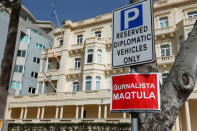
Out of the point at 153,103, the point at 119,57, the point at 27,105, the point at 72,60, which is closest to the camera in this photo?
the point at 153,103

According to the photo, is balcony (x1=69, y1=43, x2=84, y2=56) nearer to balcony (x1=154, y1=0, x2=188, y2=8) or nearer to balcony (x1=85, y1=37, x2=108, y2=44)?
balcony (x1=85, y1=37, x2=108, y2=44)

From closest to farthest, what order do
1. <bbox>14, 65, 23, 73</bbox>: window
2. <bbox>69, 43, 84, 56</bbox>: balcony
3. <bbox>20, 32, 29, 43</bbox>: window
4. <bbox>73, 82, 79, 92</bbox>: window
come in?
1. <bbox>73, 82, 79, 92</bbox>: window
2. <bbox>69, 43, 84, 56</bbox>: balcony
3. <bbox>14, 65, 23, 73</bbox>: window
4. <bbox>20, 32, 29, 43</bbox>: window

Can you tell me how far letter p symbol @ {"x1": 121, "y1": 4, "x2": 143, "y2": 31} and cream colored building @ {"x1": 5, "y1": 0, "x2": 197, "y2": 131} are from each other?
16194 mm

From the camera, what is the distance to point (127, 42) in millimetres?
2764

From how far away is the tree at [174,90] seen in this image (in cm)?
263

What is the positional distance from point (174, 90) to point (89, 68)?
23.1 metres

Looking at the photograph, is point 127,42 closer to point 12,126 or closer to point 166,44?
point 12,126

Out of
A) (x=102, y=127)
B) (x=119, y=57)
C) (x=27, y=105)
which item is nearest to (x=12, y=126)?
(x=27, y=105)

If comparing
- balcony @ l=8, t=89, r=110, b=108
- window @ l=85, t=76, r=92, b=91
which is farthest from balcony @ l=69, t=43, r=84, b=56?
balcony @ l=8, t=89, r=110, b=108

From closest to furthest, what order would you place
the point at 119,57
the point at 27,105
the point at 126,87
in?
1. the point at 126,87
2. the point at 119,57
3. the point at 27,105

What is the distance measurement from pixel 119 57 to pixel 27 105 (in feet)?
87.7

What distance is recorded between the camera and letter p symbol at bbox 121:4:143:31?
272 cm

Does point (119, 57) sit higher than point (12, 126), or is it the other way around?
point (119, 57)

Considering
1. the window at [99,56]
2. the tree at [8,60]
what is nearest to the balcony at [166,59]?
the window at [99,56]
